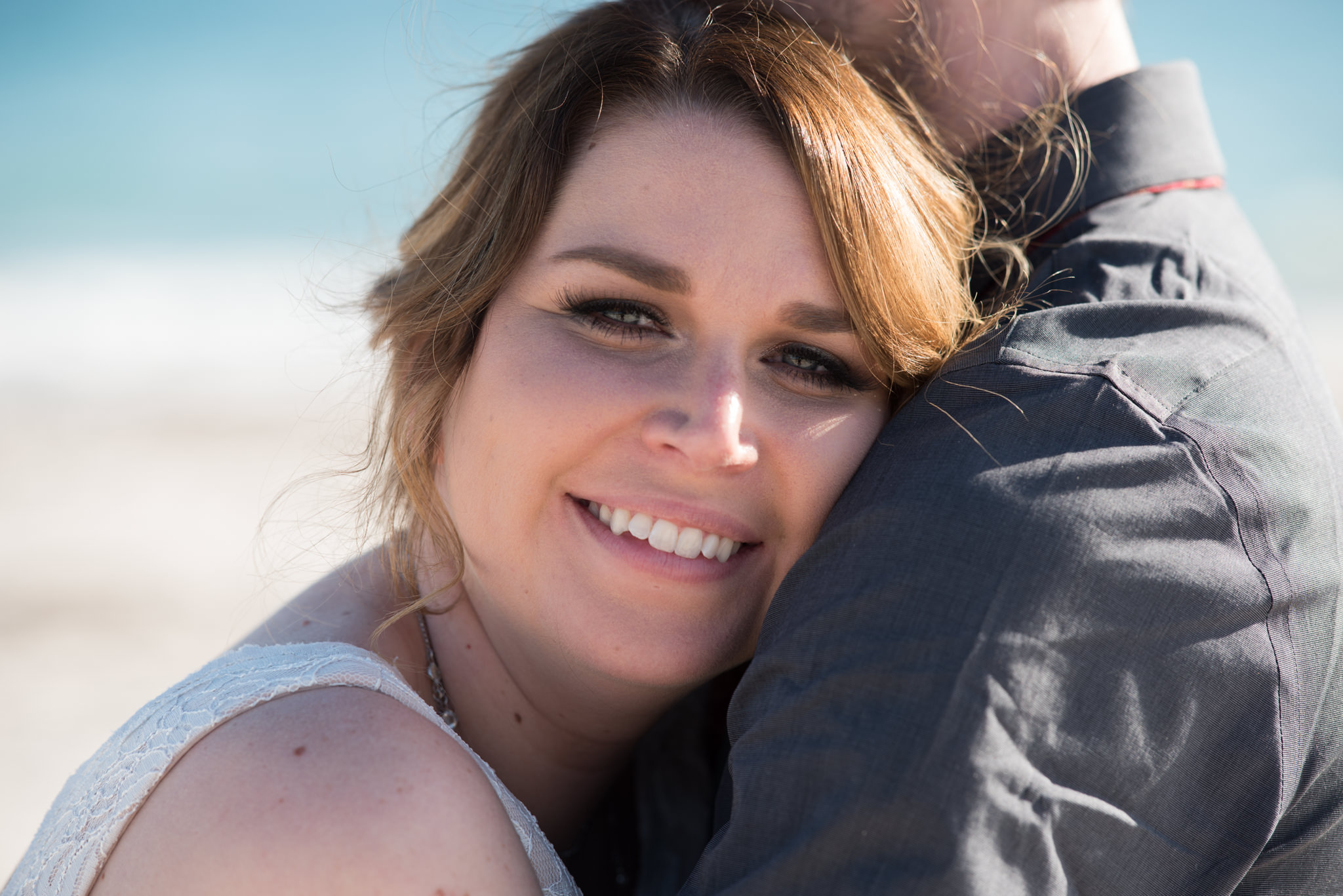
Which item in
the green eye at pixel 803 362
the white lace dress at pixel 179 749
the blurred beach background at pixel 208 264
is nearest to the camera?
the white lace dress at pixel 179 749

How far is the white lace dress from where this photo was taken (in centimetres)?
146

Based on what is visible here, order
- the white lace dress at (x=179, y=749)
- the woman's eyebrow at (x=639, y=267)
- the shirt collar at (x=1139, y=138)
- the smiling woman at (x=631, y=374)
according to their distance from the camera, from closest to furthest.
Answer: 1. the white lace dress at (x=179, y=749)
2. the smiling woman at (x=631, y=374)
3. the woman's eyebrow at (x=639, y=267)
4. the shirt collar at (x=1139, y=138)

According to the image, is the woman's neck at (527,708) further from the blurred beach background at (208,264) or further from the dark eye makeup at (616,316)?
the dark eye makeup at (616,316)

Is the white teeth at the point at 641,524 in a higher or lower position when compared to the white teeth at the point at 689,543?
higher

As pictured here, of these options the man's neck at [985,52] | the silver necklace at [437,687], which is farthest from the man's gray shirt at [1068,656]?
the man's neck at [985,52]

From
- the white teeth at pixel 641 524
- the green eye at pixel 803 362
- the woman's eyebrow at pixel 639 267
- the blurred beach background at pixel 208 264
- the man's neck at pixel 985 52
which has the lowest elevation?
the blurred beach background at pixel 208 264

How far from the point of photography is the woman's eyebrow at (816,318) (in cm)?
Result: 174

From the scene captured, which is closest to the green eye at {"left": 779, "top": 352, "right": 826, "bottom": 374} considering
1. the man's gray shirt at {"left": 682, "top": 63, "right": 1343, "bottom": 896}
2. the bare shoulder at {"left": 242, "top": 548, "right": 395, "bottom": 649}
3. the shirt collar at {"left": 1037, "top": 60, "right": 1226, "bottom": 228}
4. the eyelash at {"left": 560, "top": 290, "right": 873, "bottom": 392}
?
the eyelash at {"left": 560, "top": 290, "right": 873, "bottom": 392}

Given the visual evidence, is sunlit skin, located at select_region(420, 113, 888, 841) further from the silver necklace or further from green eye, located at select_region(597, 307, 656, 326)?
the silver necklace

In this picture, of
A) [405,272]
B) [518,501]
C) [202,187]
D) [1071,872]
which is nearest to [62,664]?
[405,272]

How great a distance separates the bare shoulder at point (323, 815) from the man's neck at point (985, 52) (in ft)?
5.92

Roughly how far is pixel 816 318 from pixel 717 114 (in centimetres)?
43

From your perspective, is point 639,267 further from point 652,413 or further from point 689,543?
point 689,543

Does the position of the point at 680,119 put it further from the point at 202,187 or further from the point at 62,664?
the point at 202,187
